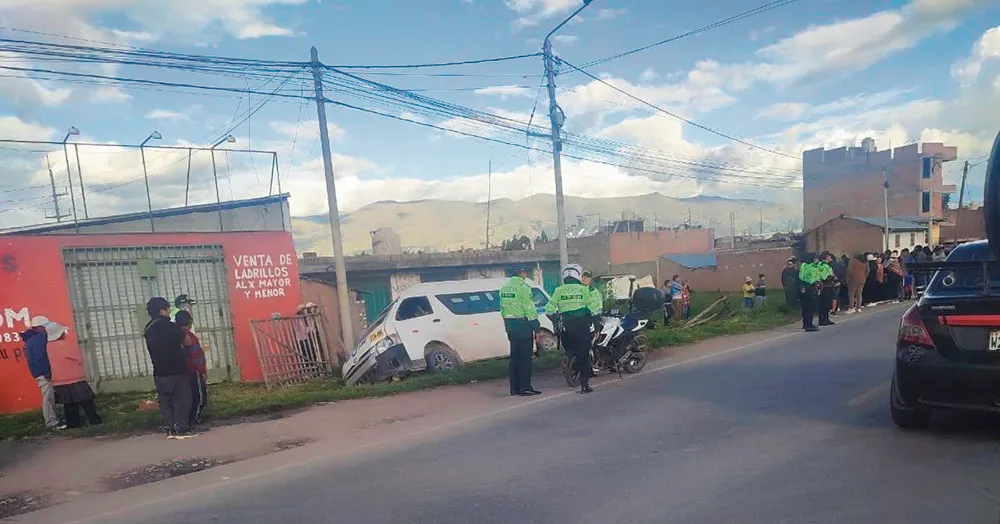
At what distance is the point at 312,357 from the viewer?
11.9 meters

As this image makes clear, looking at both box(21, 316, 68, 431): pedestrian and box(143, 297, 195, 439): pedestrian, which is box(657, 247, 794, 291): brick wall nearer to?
box(143, 297, 195, 439): pedestrian

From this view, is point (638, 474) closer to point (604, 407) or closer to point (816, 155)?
point (604, 407)

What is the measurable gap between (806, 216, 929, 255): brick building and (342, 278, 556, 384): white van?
32.4 m

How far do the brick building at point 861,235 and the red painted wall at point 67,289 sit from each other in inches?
1374

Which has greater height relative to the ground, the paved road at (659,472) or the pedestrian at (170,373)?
the pedestrian at (170,373)

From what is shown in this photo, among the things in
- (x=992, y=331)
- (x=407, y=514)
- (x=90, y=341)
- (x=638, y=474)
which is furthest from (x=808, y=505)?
(x=90, y=341)

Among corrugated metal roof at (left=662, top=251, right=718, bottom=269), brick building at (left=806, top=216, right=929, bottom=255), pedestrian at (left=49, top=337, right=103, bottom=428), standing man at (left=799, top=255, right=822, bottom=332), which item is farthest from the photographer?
corrugated metal roof at (left=662, top=251, right=718, bottom=269)

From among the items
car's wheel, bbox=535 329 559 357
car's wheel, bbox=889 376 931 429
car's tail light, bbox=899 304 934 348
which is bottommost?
car's wheel, bbox=535 329 559 357

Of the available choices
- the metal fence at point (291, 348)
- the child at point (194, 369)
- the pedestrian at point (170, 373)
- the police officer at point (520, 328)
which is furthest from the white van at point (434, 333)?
the pedestrian at point (170, 373)

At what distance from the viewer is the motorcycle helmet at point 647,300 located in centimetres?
998

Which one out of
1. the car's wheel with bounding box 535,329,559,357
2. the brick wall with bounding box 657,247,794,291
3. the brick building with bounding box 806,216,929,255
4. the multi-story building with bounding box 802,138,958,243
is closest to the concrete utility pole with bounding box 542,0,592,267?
the car's wheel with bounding box 535,329,559,357

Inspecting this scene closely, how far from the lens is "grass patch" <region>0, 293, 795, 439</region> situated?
7.74 meters

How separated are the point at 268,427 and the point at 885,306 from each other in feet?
57.8

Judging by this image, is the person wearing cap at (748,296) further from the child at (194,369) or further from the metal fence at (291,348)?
the child at (194,369)
